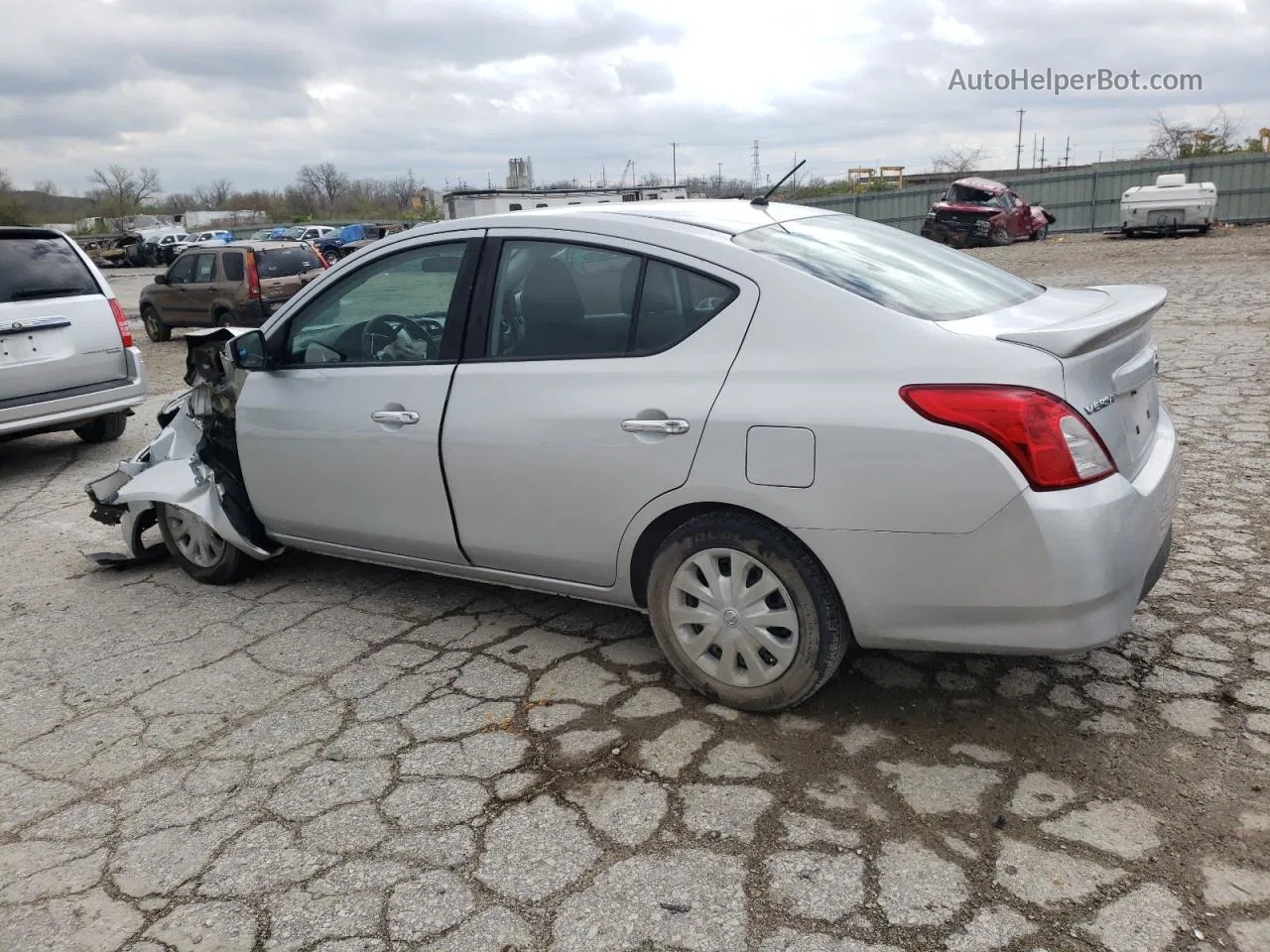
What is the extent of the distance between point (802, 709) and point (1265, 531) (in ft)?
8.74

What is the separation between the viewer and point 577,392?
330 centimetres

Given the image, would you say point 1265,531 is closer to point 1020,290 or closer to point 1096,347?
point 1020,290

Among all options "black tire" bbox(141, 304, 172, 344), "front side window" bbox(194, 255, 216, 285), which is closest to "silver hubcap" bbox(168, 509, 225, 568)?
"front side window" bbox(194, 255, 216, 285)

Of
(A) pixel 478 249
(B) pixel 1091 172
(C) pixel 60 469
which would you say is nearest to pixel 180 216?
(B) pixel 1091 172

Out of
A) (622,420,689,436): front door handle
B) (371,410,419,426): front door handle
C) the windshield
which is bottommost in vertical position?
(371,410,419,426): front door handle

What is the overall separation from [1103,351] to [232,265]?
1445cm

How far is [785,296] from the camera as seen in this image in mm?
2992

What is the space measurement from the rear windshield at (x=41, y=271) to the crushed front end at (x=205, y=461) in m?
3.12

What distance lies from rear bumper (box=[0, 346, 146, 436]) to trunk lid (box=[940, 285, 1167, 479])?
651 centimetres

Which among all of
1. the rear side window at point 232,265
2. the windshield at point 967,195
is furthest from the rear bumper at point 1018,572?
the windshield at point 967,195

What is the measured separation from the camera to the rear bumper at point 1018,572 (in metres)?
2.60

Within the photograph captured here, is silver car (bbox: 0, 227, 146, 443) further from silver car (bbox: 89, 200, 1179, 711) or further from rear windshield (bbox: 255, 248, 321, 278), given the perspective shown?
rear windshield (bbox: 255, 248, 321, 278)

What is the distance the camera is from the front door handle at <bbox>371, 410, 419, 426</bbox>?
12.1 feet

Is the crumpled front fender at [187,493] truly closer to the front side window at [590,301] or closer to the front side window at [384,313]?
the front side window at [384,313]
